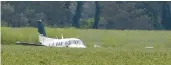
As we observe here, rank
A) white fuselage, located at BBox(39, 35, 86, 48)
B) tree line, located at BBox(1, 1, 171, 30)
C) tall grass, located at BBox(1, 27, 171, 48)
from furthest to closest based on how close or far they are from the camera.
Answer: tree line, located at BBox(1, 1, 171, 30) → tall grass, located at BBox(1, 27, 171, 48) → white fuselage, located at BBox(39, 35, 86, 48)

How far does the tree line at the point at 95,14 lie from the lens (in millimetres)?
48406

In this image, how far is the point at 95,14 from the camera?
50469mm

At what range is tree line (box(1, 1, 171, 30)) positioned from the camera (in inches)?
1906

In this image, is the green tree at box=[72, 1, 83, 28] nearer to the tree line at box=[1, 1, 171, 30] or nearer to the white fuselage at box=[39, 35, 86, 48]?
the tree line at box=[1, 1, 171, 30]

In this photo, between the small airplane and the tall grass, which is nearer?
the small airplane

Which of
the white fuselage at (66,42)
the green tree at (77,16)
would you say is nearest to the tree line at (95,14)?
the green tree at (77,16)

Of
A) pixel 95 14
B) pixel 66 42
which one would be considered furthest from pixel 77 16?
pixel 66 42

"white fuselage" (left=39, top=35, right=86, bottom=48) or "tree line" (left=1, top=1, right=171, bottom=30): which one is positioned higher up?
"white fuselage" (left=39, top=35, right=86, bottom=48)

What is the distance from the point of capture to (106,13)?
168 ft

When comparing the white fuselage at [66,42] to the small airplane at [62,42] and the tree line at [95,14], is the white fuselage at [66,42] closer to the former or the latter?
the small airplane at [62,42]

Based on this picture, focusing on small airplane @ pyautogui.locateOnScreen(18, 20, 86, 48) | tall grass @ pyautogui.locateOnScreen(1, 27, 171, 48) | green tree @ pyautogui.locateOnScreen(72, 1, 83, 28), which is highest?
small airplane @ pyautogui.locateOnScreen(18, 20, 86, 48)

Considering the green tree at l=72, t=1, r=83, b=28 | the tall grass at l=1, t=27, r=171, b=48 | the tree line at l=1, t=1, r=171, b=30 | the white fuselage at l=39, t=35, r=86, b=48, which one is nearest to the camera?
the white fuselage at l=39, t=35, r=86, b=48

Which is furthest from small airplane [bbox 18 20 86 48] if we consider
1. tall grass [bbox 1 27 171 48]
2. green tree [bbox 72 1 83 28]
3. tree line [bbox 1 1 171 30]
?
green tree [bbox 72 1 83 28]

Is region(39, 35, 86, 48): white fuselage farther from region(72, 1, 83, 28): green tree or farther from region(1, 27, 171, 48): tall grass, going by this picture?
region(72, 1, 83, 28): green tree
